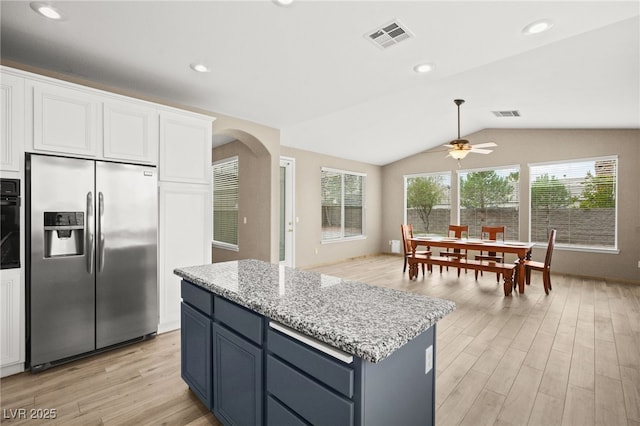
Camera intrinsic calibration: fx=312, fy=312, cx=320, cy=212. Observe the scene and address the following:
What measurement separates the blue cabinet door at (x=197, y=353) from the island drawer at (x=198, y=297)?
0.13 feet

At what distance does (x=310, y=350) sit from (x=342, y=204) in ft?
21.2

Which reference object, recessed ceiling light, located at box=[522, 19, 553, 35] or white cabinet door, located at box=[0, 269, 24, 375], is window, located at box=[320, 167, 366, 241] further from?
white cabinet door, located at box=[0, 269, 24, 375]

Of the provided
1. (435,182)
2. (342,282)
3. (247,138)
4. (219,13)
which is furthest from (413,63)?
(435,182)

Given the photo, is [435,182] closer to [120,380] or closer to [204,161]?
[204,161]

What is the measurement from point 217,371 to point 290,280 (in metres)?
0.66

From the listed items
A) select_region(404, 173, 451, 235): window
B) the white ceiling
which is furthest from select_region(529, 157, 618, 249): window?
select_region(404, 173, 451, 235): window

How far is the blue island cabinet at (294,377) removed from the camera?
1.10m

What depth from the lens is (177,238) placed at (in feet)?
10.7

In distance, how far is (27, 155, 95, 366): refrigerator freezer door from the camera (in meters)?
2.39

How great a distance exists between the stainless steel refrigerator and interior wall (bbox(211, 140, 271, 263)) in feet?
6.75

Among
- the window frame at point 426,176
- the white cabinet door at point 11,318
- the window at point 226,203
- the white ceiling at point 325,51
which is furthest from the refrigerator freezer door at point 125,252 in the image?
the window frame at point 426,176

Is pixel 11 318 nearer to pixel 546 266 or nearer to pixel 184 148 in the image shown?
pixel 184 148

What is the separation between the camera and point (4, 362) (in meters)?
2.32

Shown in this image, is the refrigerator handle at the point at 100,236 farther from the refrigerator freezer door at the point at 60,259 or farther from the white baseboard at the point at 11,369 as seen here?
the white baseboard at the point at 11,369
